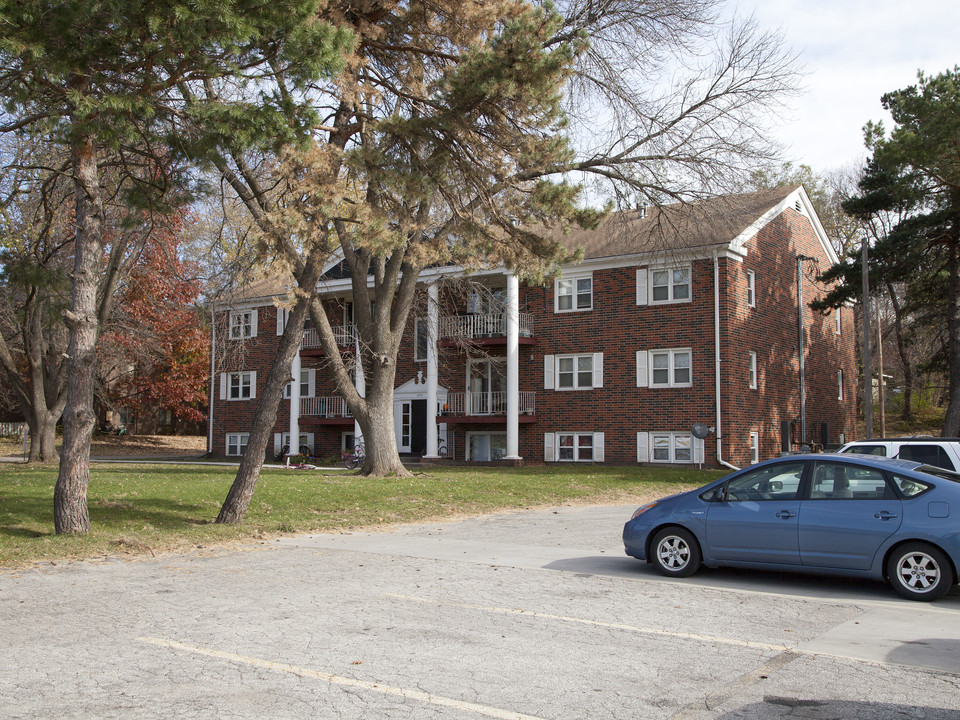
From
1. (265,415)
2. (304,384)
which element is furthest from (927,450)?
(304,384)

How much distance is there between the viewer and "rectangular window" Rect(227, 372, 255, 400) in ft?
132

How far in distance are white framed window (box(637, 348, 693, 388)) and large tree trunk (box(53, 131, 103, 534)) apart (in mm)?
20845

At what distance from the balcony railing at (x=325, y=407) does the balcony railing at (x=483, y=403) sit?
528cm

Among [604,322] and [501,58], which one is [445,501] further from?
[604,322]

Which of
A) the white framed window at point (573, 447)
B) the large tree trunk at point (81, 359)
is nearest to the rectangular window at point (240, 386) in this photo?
the white framed window at point (573, 447)

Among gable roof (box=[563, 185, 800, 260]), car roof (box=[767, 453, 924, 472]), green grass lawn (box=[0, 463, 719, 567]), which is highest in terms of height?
gable roof (box=[563, 185, 800, 260])

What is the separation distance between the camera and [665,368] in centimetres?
2967

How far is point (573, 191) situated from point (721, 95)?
6.86 metres

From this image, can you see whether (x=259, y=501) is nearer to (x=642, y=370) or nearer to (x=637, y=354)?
(x=642, y=370)

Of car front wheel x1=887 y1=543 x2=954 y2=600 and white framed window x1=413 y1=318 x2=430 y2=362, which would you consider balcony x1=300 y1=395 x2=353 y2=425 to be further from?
car front wheel x1=887 y1=543 x2=954 y2=600

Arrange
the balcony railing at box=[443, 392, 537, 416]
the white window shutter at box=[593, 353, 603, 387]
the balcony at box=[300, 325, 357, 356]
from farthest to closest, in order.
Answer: the balcony at box=[300, 325, 357, 356] → the balcony railing at box=[443, 392, 537, 416] → the white window shutter at box=[593, 353, 603, 387]

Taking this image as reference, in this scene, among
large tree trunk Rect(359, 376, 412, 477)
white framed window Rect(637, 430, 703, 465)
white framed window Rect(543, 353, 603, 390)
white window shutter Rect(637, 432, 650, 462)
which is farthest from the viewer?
white framed window Rect(543, 353, 603, 390)

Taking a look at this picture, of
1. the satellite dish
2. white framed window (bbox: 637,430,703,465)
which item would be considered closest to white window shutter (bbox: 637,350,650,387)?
white framed window (bbox: 637,430,703,465)

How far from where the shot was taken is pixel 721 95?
2034 cm
